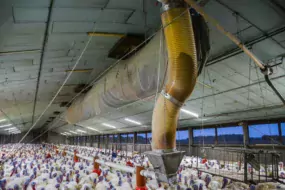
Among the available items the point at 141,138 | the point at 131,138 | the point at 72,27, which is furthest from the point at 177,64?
the point at 131,138

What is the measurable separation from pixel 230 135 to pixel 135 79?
721 cm

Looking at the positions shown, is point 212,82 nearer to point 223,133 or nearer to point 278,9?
point 278,9

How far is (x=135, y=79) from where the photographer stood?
3.00 m

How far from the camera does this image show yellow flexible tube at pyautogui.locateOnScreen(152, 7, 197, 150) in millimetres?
1902

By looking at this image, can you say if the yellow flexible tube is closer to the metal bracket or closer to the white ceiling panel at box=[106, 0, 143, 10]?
the metal bracket

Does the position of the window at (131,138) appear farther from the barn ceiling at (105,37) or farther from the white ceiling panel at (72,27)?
the white ceiling panel at (72,27)

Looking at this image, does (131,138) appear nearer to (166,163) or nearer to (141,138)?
(141,138)

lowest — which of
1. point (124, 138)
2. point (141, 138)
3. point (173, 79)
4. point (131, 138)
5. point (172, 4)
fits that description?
point (124, 138)

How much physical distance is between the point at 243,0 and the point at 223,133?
7532 millimetres

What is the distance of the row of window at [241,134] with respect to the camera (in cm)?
690

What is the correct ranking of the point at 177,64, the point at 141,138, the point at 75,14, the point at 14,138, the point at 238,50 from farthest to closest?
the point at 14,138 < the point at 141,138 < the point at 238,50 < the point at 75,14 < the point at 177,64

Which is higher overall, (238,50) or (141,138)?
(238,50)

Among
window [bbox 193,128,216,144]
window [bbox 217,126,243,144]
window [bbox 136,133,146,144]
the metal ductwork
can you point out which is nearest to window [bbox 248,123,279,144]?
window [bbox 217,126,243,144]

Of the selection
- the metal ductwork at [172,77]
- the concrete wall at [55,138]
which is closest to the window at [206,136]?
the metal ductwork at [172,77]
